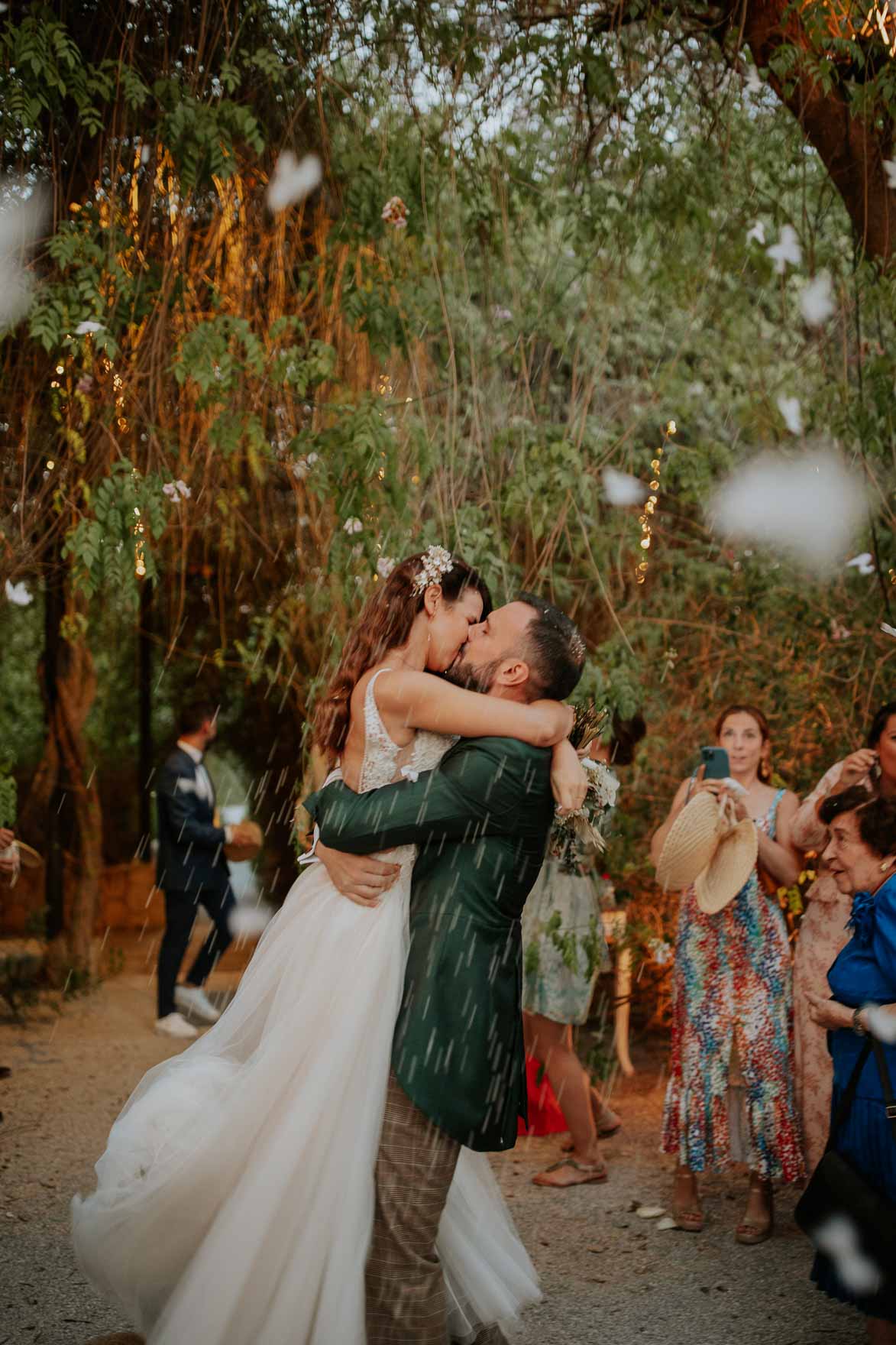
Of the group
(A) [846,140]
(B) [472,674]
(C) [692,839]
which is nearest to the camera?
(B) [472,674]

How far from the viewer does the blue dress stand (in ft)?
9.73

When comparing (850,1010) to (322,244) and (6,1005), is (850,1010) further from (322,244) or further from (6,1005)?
(6,1005)

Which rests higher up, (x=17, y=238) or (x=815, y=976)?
(x=17, y=238)

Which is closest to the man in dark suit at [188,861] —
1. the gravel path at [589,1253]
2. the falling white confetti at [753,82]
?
the gravel path at [589,1253]

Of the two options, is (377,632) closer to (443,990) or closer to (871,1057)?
(443,990)

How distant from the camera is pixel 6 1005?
294 inches

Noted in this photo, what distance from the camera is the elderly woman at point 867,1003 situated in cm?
298

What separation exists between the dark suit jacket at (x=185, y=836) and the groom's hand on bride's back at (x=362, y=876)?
431 centimetres

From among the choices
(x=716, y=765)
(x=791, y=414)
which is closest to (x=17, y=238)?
(x=716, y=765)

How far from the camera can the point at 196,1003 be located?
731 cm

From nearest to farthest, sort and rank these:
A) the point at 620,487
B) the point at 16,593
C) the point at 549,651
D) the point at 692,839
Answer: the point at 549,651 → the point at 692,839 → the point at 620,487 → the point at 16,593

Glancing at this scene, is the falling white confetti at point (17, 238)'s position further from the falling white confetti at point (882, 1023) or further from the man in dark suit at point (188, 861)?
the falling white confetti at point (882, 1023)

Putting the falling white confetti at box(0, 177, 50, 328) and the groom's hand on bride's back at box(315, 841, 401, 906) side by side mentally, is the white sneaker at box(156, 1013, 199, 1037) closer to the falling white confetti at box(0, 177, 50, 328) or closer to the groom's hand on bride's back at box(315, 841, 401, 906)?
the falling white confetti at box(0, 177, 50, 328)

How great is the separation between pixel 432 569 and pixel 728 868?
1.73 m
